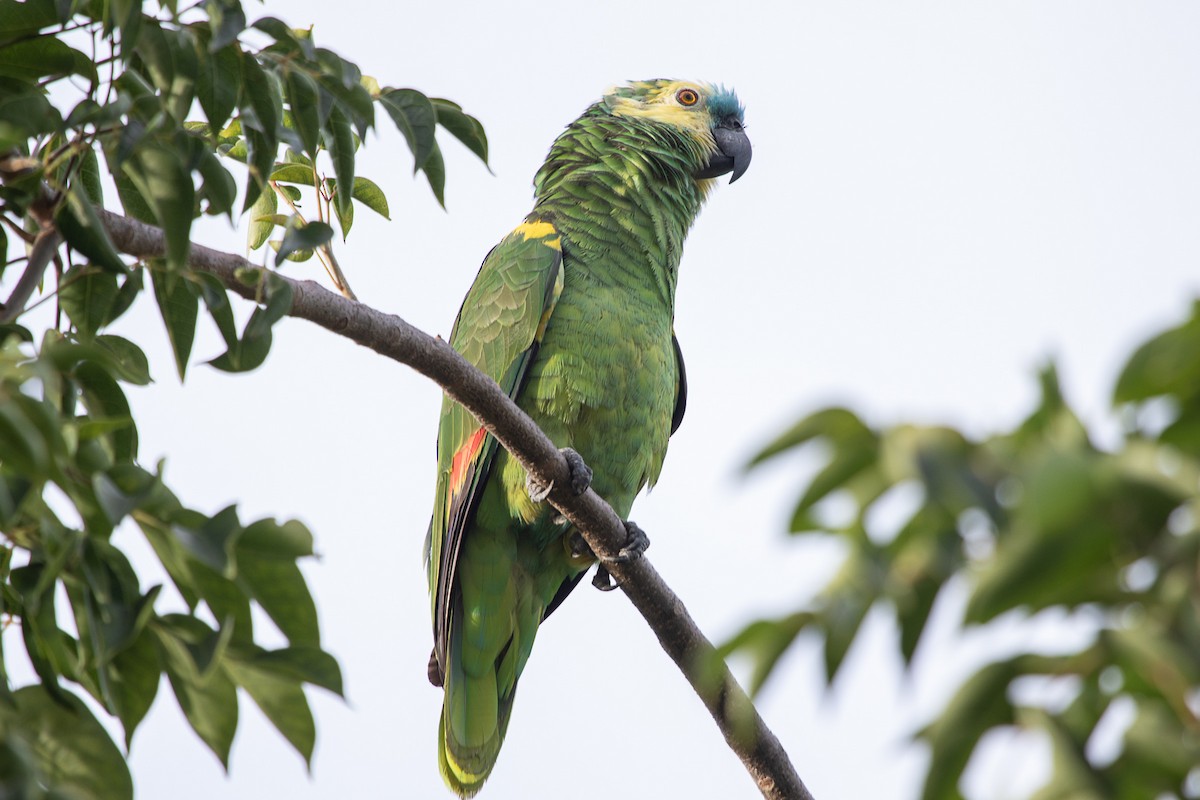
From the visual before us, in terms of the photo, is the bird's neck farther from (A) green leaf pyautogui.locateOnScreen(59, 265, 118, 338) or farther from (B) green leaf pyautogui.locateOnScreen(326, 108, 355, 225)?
(A) green leaf pyautogui.locateOnScreen(59, 265, 118, 338)

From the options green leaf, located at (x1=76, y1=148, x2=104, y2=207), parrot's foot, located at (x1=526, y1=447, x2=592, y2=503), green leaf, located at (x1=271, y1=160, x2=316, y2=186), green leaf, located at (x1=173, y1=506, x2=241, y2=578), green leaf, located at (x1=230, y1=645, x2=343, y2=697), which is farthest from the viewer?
parrot's foot, located at (x1=526, y1=447, x2=592, y2=503)

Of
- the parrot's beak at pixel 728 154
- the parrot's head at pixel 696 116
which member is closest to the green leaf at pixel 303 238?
the parrot's head at pixel 696 116

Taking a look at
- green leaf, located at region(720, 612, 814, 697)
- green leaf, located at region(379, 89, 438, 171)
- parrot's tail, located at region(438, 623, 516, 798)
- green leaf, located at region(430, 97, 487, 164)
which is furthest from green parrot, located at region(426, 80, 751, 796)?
green leaf, located at region(720, 612, 814, 697)

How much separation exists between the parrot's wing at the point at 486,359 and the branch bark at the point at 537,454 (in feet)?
2.09

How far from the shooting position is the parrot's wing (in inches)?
140

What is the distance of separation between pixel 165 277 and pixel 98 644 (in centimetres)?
64

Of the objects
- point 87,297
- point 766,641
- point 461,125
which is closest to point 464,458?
point 461,125

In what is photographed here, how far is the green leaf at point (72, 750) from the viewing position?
48.4 inches

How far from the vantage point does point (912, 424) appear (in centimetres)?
73

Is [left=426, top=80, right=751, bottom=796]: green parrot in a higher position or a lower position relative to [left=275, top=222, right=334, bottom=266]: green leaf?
higher

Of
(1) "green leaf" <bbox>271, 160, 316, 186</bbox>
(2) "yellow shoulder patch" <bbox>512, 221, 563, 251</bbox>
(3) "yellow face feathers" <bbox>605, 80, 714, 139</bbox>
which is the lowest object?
(1) "green leaf" <bbox>271, 160, 316, 186</bbox>

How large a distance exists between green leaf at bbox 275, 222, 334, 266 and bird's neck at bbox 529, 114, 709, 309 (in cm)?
217

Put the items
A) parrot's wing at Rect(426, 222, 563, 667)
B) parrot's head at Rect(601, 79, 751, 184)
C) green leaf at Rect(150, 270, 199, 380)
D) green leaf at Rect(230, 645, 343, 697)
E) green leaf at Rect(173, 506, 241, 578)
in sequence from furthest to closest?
parrot's head at Rect(601, 79, 751, 184)
parrot's wing at Rect(426, 222, 563, 667)
green leaf at Rect(150, 270, 199, 380)
green leaf at Rect(230, 645, 343, 697)
green leaf at Rect(173, 506, 241, 578)

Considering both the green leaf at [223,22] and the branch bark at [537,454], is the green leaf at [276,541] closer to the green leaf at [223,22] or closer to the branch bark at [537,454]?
the green leaf at [223,22]
